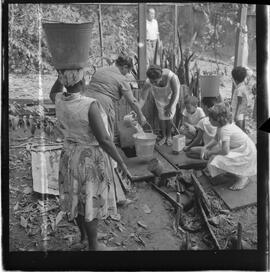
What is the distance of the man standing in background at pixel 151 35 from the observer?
3.04m

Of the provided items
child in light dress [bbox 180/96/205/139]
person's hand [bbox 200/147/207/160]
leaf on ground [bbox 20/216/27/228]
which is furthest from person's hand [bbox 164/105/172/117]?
leaf on ground [bbox 20/216/27/228]

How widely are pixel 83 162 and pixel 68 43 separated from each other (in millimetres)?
757

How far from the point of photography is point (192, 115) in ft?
10.0

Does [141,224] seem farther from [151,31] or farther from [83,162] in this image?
[151,31]

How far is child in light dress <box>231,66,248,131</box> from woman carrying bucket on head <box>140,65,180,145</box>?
373 mm

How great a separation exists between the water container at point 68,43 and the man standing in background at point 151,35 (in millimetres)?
374

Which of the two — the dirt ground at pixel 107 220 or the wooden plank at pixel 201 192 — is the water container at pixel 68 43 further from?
the wooden plank at pixel 201 192

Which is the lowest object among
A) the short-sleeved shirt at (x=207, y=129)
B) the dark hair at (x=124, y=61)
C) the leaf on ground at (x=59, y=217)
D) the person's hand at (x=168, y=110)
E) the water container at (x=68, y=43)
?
the leaf on ground at (x=59, y=217)

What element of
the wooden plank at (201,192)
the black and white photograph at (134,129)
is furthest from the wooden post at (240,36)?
the wooden plank at (201,192)

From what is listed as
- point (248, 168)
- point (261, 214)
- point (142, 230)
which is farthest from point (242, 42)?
point (142, 230)

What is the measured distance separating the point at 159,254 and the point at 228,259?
1.46 feet

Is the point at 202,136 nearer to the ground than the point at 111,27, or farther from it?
nearer to the ground

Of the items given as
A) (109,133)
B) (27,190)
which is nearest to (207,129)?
(109,133)

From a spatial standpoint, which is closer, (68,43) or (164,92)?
(68,43)
